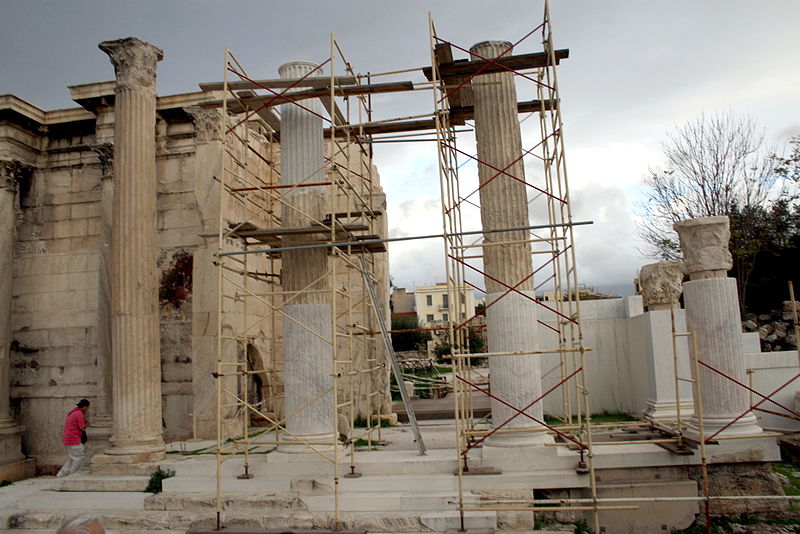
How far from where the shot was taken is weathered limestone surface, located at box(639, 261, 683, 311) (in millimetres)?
12828

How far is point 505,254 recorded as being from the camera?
9797 millimetres

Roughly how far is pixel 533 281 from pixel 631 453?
2.80 meters

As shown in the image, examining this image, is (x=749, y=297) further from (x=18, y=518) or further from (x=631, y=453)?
(x=18, y=518)

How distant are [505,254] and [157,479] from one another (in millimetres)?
6408

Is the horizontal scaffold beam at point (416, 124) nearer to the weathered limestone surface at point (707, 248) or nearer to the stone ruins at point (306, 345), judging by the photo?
the stone ruins at point (306, 345)

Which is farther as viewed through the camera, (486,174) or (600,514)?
(486,174)

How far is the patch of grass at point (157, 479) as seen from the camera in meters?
9.92

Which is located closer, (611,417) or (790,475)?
(790,475)

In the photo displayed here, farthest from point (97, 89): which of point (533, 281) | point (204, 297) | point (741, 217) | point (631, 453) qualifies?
point (741, 217)

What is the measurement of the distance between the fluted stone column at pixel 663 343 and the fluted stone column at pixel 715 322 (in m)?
2.08

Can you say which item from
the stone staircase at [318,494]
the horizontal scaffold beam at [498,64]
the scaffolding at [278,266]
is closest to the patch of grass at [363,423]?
the scaffolding at [278,266]

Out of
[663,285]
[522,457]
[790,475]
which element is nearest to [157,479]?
[522,457]

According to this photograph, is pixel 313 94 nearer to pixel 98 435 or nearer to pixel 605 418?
pixel 98 435

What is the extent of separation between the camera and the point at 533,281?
9883mm
